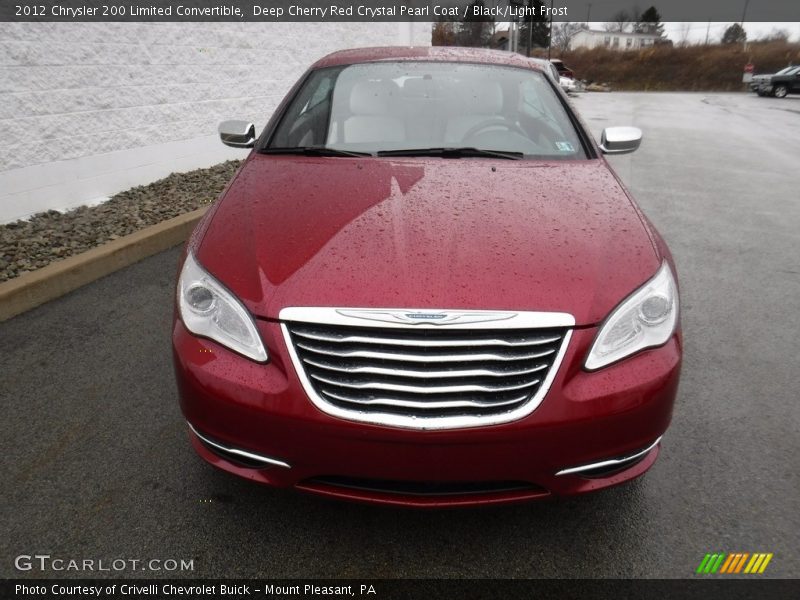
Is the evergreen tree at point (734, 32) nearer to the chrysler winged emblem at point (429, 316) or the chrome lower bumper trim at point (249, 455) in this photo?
the chrysler winged emblem at point (429, 316)

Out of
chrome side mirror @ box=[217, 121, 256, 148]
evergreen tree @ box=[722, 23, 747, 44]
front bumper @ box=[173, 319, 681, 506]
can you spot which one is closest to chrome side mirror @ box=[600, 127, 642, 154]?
front bumper @ box=[173, 319, 681, 506]

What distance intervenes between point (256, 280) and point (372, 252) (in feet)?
1.24

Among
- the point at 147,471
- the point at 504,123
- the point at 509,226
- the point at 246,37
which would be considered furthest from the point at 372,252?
the point at 246,37

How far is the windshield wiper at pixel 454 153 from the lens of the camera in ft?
9.05

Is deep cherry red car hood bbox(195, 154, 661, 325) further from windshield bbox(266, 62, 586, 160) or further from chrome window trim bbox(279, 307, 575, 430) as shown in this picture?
windshield bbox(266, 62, 586, 160)

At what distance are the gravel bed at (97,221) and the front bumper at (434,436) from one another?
2940 millimetres

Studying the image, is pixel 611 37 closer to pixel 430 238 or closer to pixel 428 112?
pixel 428 112

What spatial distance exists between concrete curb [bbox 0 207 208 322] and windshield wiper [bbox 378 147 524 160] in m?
2.51

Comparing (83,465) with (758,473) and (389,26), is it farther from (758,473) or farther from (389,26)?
(389,26)

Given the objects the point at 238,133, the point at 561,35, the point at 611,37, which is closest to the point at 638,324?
the point at 238,133

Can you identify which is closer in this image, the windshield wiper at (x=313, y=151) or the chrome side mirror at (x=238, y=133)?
the windshield wiper at (x=313, y=151)

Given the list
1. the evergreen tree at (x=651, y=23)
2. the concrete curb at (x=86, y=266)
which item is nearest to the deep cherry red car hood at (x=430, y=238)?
the concrete curb at (x=86, y=266)

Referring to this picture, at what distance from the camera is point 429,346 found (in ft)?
5.54

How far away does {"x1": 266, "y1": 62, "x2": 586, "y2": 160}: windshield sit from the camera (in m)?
2.89
